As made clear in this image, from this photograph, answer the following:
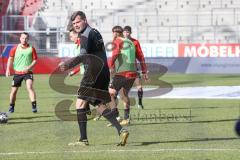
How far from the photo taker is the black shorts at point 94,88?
9859 mm

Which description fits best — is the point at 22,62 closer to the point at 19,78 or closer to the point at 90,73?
the point at 19,78

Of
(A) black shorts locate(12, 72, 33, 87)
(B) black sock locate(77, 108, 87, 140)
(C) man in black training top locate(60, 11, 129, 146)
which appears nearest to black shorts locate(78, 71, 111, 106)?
(C) man in black training top locate(60, 11, 129, 146)

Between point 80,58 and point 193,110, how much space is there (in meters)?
6.11

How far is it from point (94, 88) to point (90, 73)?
23cm

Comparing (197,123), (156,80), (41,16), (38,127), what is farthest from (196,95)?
(41,16)

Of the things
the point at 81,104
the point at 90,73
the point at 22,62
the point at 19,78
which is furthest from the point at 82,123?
the point at 22,62

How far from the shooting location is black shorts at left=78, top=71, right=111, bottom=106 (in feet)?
32.3

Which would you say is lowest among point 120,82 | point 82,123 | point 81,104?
point 82,123

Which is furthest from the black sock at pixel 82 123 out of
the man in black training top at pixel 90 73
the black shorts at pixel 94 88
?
the black shorts at pixel 94 88

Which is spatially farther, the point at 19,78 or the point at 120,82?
the point at 19,78

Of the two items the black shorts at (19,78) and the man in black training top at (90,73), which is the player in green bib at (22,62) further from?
the man in black training top at (90,73)

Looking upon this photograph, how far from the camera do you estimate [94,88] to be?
390 inches

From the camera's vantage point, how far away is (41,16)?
37.4 metres

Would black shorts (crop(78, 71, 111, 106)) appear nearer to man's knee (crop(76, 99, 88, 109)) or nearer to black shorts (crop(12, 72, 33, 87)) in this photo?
man's knee (crop(76, 99, 88, 109))
